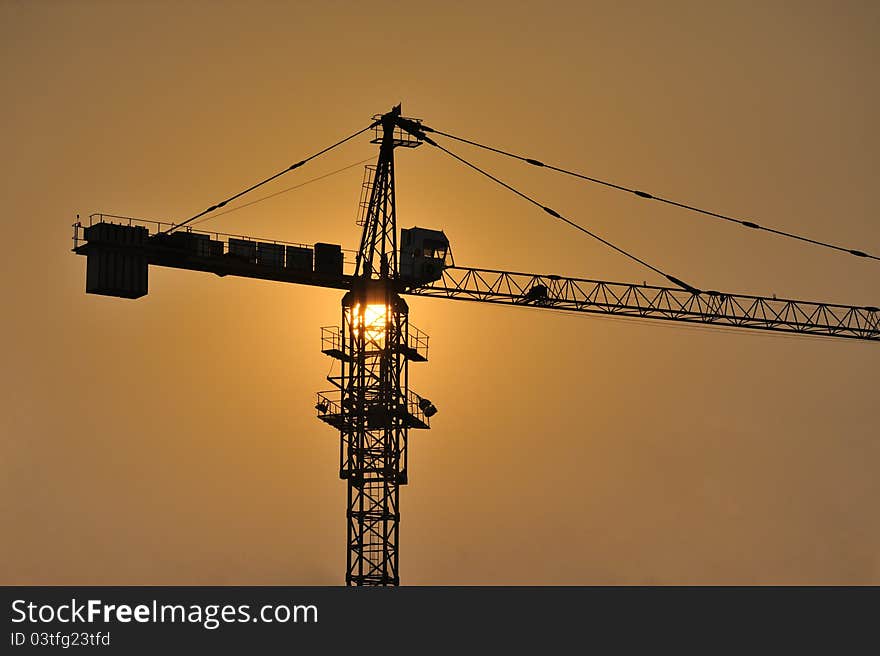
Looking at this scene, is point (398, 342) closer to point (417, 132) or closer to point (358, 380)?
point (358, 380)

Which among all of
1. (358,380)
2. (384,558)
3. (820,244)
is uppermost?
(820,244)

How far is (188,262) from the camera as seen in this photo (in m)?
127

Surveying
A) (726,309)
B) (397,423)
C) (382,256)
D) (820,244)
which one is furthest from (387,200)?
(820,244)

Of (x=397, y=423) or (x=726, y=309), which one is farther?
(x=726, y=309)

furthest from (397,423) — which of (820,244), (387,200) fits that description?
(820,244)

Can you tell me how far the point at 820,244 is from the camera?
170500 mm

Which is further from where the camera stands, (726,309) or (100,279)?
(726,309)

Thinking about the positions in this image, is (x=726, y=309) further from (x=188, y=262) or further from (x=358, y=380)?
(x=188, y=262)

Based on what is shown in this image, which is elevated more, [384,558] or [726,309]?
[726,309]

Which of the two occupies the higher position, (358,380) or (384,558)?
(358,380)

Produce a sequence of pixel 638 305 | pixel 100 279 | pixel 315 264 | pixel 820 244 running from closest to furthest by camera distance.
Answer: pixel 100 279
pixel 315 264
pixel 638 305
pixel 820 244

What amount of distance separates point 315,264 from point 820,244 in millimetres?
53120

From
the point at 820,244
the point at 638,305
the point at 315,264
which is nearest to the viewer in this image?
the point at 315,264

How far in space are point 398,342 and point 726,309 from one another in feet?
97.0
